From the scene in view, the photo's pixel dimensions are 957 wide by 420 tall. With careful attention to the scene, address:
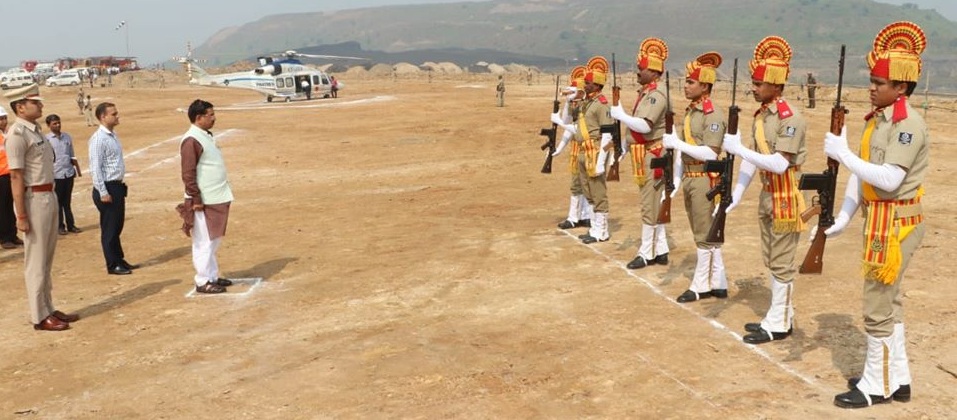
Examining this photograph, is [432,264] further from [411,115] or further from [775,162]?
[411,115]

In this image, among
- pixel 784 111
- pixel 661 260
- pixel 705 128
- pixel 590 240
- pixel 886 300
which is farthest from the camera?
pixel 590 240

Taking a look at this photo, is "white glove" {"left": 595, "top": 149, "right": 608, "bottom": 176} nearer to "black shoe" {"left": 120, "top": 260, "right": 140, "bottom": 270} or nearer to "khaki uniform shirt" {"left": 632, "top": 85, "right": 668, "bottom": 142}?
"khaki uniform shirt" {"left": 632, "top": 85, "right": 668, "bottom": 142}

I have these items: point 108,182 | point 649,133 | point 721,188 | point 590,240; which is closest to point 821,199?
point 721,188

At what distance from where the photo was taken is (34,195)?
7.17m

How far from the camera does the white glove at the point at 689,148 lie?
23.0 feet

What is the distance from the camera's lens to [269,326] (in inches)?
289

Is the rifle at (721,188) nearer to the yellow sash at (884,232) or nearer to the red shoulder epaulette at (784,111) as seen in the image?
the red shoulder epaulette at (784,111)

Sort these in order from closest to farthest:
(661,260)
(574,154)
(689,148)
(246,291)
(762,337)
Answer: (762,337)
(689,148)
(246,291)
(661,260)
(574,154)

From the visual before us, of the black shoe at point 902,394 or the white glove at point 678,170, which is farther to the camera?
the white glove at point 678,170

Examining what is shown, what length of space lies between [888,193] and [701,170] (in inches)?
105

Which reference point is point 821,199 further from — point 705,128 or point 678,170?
point 678,170

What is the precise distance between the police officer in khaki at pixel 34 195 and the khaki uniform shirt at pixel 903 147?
7118mm

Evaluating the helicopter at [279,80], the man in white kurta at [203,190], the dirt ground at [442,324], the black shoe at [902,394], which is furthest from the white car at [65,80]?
the black shoe at [902,394]

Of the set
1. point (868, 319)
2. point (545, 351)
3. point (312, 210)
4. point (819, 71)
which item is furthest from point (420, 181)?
point (819, 71)
